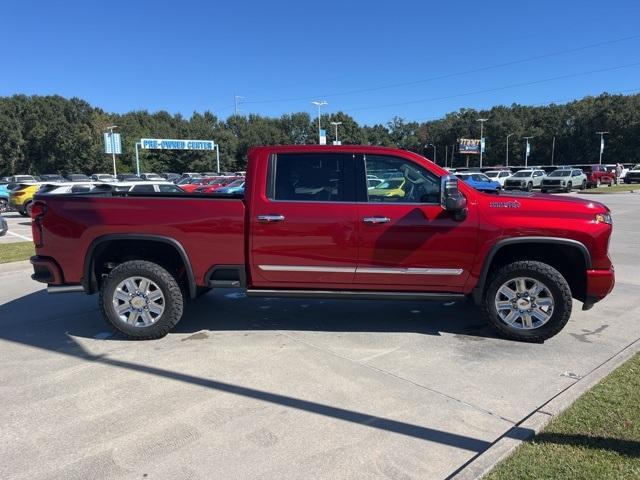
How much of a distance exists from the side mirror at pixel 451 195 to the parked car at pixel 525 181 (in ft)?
104

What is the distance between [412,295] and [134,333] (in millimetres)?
2806

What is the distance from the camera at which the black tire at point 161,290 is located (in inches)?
199

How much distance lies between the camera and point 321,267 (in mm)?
4957

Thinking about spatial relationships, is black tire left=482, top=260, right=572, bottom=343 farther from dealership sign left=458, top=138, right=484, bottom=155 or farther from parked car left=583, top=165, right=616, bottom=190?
dealership sign left=458, top=138, right=484, bottom=155

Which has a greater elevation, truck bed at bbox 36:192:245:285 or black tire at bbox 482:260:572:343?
truck bed at bbox 36:192:245:285

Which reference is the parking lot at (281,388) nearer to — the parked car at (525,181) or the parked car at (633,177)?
the parked car at (525,181)

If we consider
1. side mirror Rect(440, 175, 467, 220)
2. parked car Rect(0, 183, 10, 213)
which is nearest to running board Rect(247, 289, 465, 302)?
side mirror Rect(440, 175, 467, 220)

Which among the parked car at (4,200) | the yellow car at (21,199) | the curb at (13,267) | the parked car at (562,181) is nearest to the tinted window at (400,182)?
the curb at (13,267)

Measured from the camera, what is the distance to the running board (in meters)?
4.96

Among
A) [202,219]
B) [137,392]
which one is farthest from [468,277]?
[137,392]

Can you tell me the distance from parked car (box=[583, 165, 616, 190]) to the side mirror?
3929cm


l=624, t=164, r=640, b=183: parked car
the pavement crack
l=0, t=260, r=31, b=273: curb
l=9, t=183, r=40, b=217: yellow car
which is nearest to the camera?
the pavement crack

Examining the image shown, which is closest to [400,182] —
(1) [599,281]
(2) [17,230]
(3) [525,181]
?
(1) [599,281]

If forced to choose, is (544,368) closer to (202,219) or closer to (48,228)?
(202,219)
